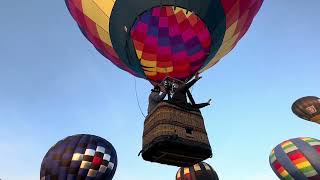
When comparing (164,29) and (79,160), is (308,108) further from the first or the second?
(164,29)

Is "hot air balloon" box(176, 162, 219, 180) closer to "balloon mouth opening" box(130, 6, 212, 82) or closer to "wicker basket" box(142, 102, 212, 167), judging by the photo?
"balloon mouth opening" box(130, 6, 212, 82)

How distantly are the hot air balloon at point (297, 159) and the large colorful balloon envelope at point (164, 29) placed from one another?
12882 mm

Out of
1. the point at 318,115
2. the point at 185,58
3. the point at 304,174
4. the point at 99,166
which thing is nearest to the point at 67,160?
the point at 99,166

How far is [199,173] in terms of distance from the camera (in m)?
18.3

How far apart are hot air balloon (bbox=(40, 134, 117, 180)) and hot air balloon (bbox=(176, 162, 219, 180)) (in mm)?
3820

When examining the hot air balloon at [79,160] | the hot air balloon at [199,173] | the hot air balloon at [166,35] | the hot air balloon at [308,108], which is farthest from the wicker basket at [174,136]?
the hot air balloon at [308,108]

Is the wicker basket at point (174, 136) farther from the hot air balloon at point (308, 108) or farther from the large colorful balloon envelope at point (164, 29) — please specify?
the hot air balloon at point (308, 108)

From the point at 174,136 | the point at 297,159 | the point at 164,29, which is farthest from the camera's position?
the point at 297,159

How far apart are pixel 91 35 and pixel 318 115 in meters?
20.9

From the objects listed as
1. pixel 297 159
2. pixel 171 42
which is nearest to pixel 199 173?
pixel 297 159

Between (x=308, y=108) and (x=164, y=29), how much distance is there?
20.4 meters

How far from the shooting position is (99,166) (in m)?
16.7

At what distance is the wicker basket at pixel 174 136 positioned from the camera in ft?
19.8

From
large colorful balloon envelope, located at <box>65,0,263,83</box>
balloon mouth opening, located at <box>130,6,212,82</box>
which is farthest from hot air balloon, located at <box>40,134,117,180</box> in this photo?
balloon mouth opening, located at <box>130,6,212,82</box>
